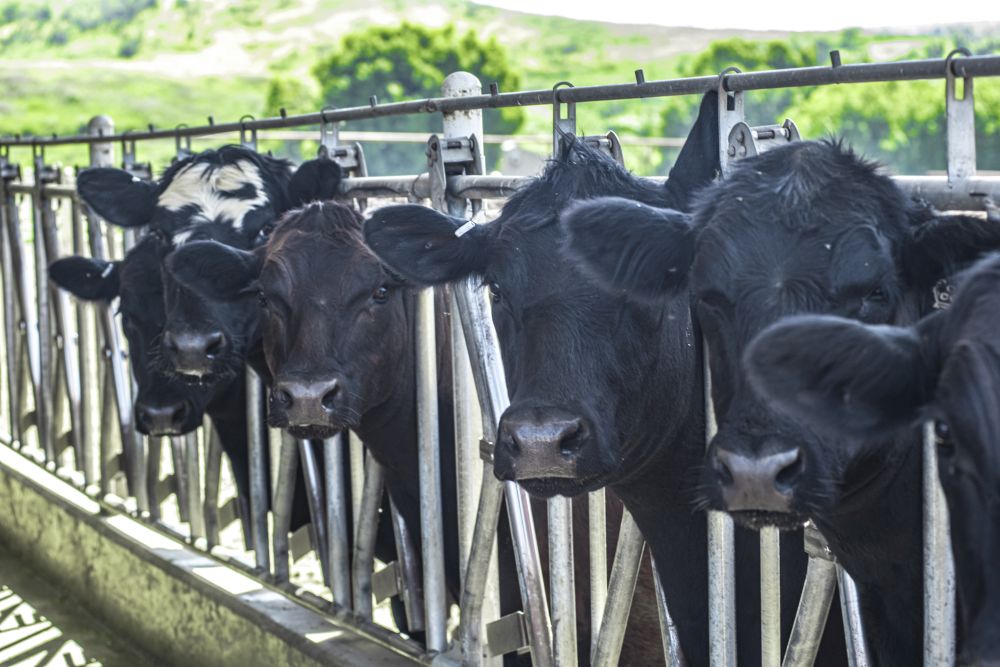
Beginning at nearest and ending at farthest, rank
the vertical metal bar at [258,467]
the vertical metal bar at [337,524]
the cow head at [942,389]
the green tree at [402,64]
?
the cow head at [942,389], the vertical metal bar at [337,524], the vertical metal bar at [258,467], the green tree at [402,64]

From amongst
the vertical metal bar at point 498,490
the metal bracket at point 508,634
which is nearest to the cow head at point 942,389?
the vertical metal bar at point 498,490

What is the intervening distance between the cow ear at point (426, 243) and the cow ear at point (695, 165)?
48 centimetres

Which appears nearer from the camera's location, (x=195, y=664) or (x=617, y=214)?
(x=617, y=214)

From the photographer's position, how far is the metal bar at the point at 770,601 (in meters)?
2.74

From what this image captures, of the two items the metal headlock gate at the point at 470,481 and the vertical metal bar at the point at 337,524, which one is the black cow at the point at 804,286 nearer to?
the metal headlock gate at the point at 470,481

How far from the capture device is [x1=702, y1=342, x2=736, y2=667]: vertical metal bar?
2797 mm

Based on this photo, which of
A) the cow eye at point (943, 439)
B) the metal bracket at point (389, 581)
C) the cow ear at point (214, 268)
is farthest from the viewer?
the metal bracket at point (389, 581)

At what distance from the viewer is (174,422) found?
4836 mm

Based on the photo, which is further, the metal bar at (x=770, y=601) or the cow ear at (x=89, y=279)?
the cow ear at (x=89, y=279)

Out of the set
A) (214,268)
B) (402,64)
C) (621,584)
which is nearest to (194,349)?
(214,268)

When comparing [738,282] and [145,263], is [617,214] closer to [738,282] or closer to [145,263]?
[738,282]

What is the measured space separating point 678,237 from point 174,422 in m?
2.91

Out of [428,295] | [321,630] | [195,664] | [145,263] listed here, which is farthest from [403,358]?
[195,664]

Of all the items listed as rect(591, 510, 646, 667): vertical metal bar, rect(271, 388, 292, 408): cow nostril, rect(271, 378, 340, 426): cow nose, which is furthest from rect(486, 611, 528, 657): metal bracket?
rect(271, 388, 292, 408): cow nostril
